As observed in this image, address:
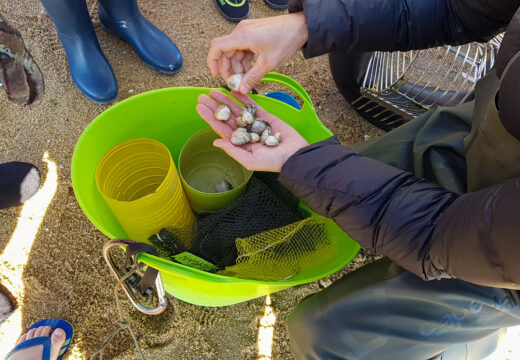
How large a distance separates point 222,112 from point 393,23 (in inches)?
17.6

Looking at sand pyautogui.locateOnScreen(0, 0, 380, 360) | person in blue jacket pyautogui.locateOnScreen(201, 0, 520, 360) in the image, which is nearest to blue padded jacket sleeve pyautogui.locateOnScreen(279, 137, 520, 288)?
person in blue jacket pyautogui.locateOnScreen(201, 0, 520, 360)

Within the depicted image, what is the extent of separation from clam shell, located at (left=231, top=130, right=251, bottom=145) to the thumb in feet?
0.32

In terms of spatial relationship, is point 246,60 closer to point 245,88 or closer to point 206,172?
point 245,88

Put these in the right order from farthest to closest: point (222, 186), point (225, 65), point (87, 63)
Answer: point (87, 63) < point (222, 186) < point (225, 65)

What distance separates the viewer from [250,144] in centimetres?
93

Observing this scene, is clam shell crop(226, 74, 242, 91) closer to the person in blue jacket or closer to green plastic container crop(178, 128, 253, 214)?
the person in blue jacket

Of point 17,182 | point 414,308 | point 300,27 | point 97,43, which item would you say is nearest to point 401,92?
point 300,27

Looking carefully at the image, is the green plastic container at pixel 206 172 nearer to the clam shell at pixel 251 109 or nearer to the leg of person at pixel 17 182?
the clam shell at pixel 251 109

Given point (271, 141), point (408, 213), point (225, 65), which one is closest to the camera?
point (408, 213)

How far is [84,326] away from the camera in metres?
1.11

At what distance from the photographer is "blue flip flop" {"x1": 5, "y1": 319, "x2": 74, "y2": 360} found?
3.35ft

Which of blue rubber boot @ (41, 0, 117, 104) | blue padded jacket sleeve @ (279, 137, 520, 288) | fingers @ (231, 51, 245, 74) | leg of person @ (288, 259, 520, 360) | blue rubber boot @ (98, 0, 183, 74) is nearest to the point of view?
blue padded jacket sleeve @ (279, 137, 520, 288)

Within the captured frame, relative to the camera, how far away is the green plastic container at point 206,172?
3.41 ft

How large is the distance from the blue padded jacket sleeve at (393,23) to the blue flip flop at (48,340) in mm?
945
